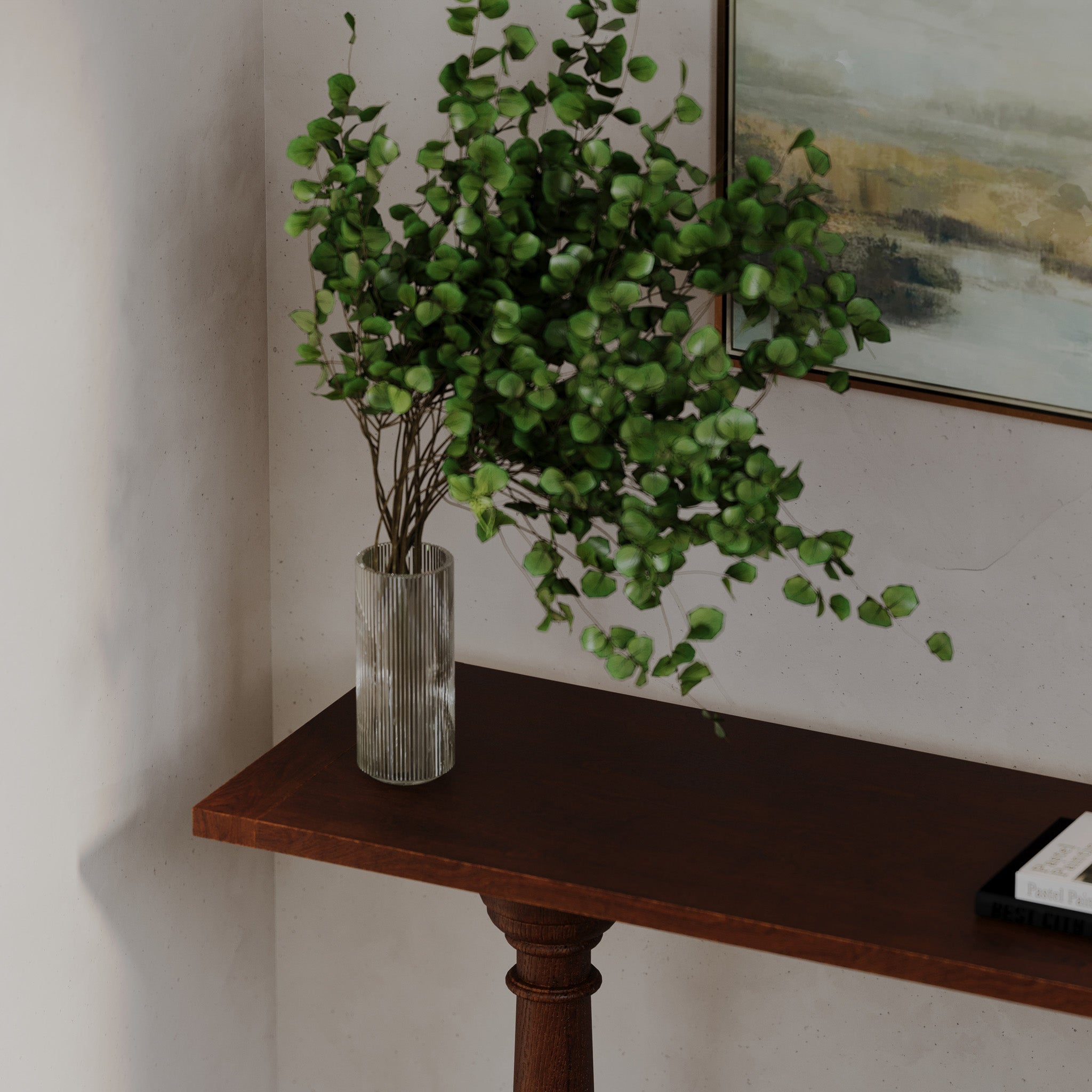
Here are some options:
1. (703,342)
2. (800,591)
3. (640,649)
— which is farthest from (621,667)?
(703,342)

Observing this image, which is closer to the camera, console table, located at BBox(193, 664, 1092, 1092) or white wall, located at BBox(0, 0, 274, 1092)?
console table, located at BBox(193, 664, 1092, 1092)

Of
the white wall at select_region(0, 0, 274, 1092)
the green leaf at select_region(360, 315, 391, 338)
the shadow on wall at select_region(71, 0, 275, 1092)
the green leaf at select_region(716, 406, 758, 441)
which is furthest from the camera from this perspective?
the shadow on wall at select_region(71, 0, 275, 1092)

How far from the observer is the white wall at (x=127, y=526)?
4.13ft

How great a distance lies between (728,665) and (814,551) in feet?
1.68

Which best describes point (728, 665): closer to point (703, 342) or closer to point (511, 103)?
point (703, 342)

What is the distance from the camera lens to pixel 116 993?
1480mm

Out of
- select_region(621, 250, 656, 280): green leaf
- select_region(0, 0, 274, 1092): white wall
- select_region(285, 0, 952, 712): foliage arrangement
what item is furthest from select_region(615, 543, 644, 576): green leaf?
select_region(0, 0, 274, 1092): white wall

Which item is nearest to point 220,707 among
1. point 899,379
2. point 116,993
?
point 116,993

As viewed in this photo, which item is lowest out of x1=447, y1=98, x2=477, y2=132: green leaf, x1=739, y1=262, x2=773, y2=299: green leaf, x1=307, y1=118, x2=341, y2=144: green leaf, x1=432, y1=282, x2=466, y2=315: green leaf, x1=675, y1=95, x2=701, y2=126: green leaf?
x1=432, y1=282, x2=466, y2=315: green leaf

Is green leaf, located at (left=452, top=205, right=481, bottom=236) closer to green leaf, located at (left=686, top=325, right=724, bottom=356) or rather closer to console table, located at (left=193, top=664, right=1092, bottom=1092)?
green leaf, located at (left=686, top=325, right=724, bottom=356)

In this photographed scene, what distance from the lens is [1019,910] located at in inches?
44.9

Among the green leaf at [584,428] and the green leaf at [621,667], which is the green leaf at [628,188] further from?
the green leaf at [621,667]

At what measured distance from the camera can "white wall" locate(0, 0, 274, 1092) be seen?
126cm

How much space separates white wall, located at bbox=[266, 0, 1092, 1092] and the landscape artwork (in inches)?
2.4
